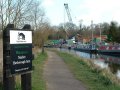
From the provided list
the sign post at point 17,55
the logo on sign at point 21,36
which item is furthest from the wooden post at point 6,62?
the logo on sign at point 21,36

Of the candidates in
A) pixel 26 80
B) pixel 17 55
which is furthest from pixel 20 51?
pixel 26 80

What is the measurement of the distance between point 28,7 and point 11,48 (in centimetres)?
1496

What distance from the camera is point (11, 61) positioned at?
8930 mm

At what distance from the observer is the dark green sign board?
9.05m

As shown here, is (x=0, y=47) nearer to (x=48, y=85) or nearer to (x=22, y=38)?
(x=48, y=85)

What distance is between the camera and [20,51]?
9.34 meters

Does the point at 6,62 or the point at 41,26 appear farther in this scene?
the point at 41,26

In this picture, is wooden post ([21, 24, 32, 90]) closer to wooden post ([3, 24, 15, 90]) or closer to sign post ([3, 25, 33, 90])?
sign post ([3, 25, 33, 90])

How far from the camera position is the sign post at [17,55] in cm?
882

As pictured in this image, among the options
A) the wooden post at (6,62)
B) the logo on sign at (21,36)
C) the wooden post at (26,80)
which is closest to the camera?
the wooden post at (6,62)

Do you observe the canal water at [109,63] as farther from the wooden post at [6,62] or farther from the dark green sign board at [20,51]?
the wooden post at [6,62]

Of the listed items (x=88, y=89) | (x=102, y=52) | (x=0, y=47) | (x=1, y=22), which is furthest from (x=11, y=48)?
(x=102, y=52)

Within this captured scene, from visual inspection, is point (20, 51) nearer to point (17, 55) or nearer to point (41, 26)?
point (17, 55)

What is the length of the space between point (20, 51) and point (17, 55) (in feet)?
0.65
